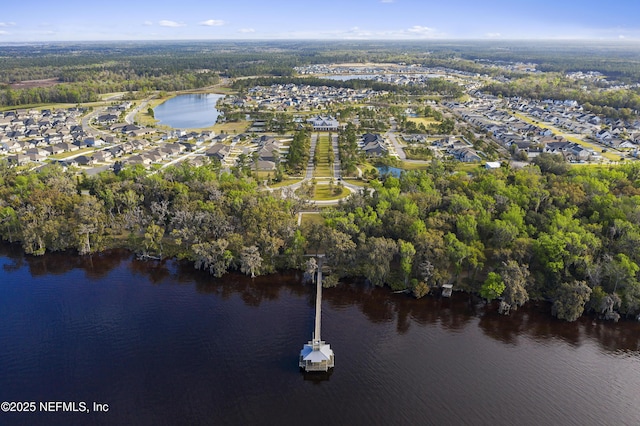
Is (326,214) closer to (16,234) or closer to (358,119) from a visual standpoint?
(16,234)

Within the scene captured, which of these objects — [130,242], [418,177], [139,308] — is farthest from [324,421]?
[418,177]

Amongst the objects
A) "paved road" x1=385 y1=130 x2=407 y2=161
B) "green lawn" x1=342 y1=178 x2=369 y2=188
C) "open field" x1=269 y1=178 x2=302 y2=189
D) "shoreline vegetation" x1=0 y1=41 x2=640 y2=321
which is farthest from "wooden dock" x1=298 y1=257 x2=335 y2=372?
"paved road" x1=385 y1=130 x2=407 y2=161

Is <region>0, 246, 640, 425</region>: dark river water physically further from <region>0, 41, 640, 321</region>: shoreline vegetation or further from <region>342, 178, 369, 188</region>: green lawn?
<region>342, 178, 369, 188</region>: green lawn

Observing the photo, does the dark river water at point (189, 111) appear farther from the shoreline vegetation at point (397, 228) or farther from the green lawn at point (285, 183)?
the green lawn at point (285, 183)

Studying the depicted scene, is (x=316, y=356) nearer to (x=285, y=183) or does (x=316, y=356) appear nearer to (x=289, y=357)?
(x=289, y=357)

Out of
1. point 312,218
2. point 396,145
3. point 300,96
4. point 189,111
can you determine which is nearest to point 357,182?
point 312,218

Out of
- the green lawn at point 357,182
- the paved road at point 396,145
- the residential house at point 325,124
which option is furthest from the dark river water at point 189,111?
the green lawn at point 357,182

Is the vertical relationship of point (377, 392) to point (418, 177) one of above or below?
below
